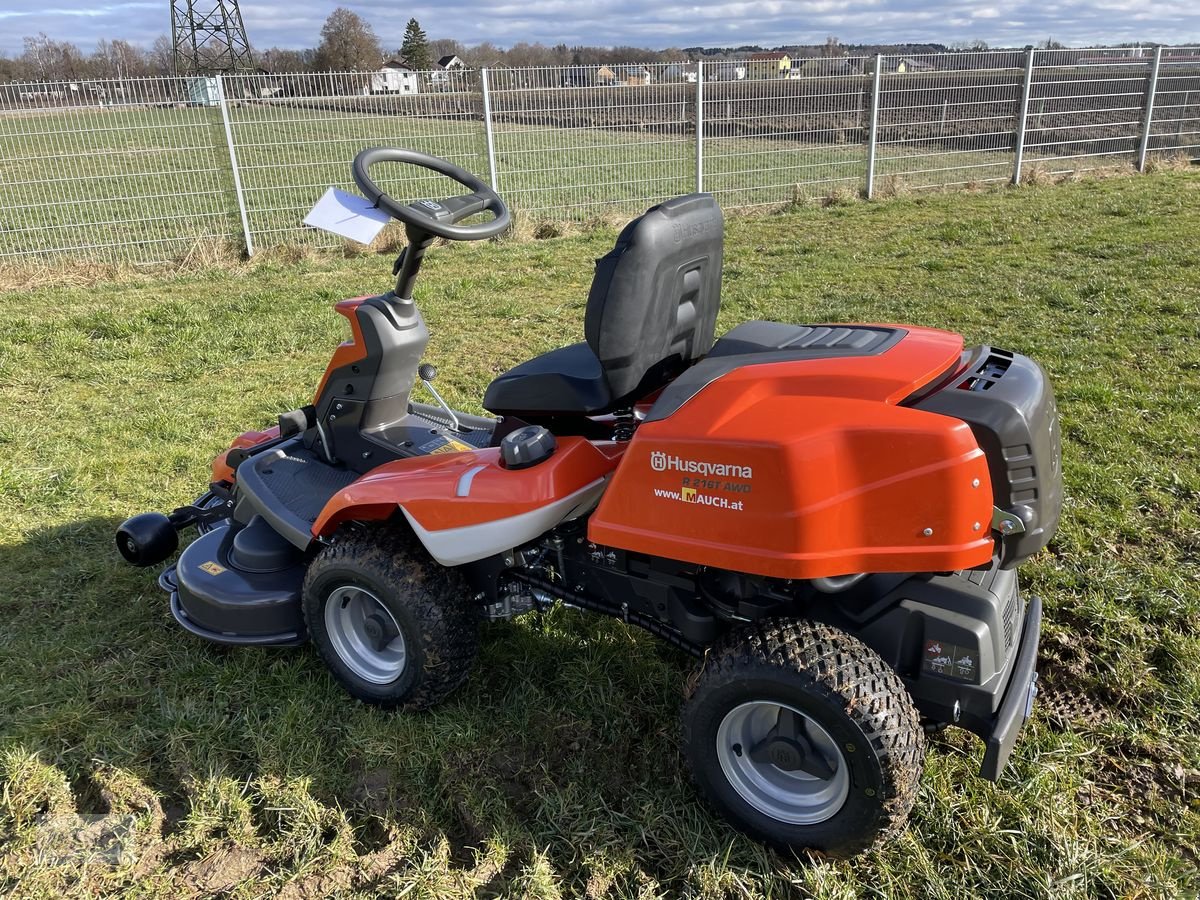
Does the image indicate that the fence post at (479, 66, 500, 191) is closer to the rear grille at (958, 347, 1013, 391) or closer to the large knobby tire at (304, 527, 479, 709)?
Result: the large knobby tire at (304, 527, 479, 709)

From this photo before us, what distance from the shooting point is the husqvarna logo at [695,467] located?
194 cm

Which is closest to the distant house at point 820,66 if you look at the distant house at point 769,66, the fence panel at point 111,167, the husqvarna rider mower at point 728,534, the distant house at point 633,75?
the distant house at point 769,66

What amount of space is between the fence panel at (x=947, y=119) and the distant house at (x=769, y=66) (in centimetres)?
123

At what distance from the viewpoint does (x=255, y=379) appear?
18.9 ft

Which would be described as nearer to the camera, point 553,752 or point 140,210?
point 553,752

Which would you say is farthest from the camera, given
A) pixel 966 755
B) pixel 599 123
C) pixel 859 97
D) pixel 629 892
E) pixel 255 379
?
pixel 859 97

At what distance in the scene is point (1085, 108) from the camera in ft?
41.0

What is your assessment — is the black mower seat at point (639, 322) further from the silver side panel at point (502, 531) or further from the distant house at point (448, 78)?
the distant house at point (448, 78)

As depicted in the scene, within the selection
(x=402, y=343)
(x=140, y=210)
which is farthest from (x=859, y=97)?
(x=402, y=343)

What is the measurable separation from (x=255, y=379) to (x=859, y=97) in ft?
28.6

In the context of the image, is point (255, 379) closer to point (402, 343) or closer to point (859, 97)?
point (402, 343)

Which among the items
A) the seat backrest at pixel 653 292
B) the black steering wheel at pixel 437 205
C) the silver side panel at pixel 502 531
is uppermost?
the black steering wheel at pixel 437 205

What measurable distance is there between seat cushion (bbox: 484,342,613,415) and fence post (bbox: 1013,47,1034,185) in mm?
11328

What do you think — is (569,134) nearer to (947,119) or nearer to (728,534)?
(947,119)
